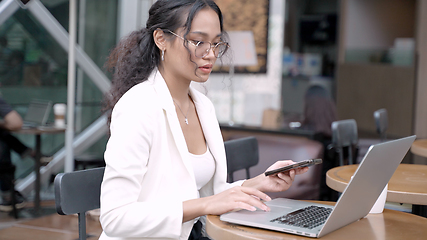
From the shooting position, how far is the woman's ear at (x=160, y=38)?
4.83 feet

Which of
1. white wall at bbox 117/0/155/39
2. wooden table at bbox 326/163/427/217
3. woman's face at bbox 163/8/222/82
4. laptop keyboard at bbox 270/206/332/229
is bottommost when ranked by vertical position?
wooden table at bbox 326/163/427/217

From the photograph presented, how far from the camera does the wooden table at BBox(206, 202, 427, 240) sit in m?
1.04

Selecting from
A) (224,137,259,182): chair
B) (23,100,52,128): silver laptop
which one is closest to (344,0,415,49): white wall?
(23,100,52,128): silver laptop

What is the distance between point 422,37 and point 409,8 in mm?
1049

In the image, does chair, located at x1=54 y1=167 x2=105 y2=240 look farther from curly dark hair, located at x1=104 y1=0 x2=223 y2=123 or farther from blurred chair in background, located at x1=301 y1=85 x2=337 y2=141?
blurred chair in background, located at x1=301 y1=85 x2=337 y2=141

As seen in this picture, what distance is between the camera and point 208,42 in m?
1.40

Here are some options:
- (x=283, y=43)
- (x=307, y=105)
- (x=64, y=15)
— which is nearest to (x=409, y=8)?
(x=283, y=43)

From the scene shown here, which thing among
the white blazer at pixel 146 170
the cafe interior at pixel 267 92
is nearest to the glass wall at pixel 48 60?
the cafe interior at pixel 267 92

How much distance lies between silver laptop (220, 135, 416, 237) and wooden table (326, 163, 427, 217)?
320 millimetres

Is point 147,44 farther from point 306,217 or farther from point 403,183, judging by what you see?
point 403,183

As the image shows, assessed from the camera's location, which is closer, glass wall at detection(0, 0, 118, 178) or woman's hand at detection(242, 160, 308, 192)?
woman's hand at detection(242, 160, 308, 192)

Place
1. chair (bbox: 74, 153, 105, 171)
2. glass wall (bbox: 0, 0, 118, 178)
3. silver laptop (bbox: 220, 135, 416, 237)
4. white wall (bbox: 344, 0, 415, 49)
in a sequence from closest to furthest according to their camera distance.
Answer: silver laptop (bbox: 220, 135, 416, 237) → glass wall (bbox: 0, 0, 118, 178) → chair (bbox: 74, 153, 105, 171) → white wall (bbox: 344, 0, 415, 49)

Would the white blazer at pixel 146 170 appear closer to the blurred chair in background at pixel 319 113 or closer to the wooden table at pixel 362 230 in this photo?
the wooden table at pixel 362 230

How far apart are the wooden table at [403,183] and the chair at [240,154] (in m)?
0.46
